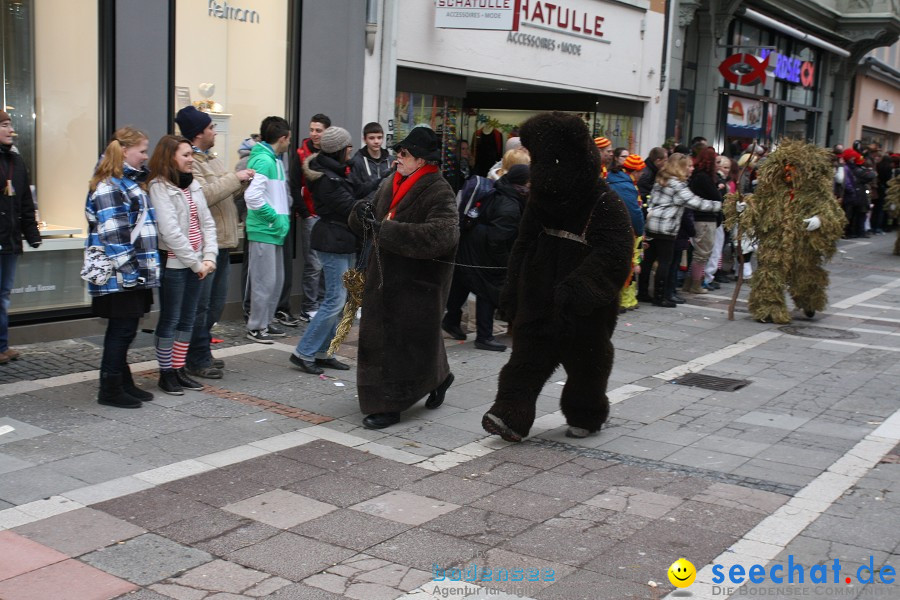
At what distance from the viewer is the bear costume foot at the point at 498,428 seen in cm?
630

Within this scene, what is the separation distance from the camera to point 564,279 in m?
6.11

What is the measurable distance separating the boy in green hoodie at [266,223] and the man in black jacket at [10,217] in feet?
5.83

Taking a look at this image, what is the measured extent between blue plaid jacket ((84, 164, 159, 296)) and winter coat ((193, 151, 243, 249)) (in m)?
0.84

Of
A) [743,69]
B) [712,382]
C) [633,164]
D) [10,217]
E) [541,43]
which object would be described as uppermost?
[743,69]

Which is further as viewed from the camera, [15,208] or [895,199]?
[895,199]

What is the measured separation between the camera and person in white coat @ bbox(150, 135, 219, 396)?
6.80 meters

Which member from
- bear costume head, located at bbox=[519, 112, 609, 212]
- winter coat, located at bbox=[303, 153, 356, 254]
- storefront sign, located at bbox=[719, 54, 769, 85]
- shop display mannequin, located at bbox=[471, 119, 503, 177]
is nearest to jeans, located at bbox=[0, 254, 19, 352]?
winter coat, located at bbox=[303, 153, 356, 254]

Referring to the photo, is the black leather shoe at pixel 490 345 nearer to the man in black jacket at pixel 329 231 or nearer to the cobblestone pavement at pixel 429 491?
the cobblestone pavement at pixel 429 491

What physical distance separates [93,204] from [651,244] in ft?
24.5

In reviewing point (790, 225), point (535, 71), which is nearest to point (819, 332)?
point (790, 225)

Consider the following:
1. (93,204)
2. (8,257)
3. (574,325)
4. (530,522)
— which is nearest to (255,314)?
(8,257)

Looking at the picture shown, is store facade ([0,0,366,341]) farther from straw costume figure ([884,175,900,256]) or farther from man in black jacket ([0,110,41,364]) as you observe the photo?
straw costume figure ([884,175,900,256])

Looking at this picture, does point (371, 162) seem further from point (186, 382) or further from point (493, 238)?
point (186, 382)

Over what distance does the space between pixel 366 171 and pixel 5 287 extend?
3.16 metres
